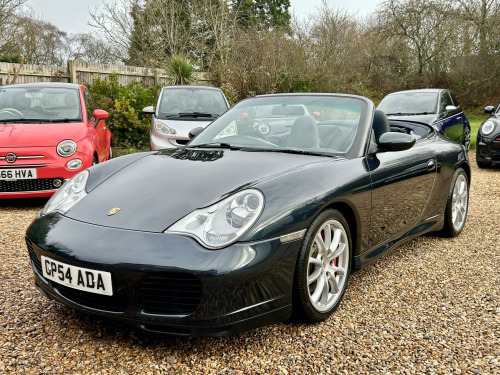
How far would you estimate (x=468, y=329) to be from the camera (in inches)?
104

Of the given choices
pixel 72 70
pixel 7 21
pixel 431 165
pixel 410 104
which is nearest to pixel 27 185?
pixel 431 165

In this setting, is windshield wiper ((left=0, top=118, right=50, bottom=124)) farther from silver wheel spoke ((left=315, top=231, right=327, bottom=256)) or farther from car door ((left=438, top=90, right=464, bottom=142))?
car door ((left=438, top=90, right=464, bottom=142))

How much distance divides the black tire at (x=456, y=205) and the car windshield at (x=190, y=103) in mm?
4921

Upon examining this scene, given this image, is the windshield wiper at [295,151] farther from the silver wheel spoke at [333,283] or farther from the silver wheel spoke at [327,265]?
the silver wheel spoke at [333,283]

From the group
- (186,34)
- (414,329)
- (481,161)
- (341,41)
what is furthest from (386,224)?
(341,41)

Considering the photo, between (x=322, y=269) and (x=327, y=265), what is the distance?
0.17ft

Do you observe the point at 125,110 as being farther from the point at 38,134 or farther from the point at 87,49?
the point at 87,49

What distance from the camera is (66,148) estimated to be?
5.57 m

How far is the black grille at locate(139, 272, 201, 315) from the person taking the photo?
6.91 feet

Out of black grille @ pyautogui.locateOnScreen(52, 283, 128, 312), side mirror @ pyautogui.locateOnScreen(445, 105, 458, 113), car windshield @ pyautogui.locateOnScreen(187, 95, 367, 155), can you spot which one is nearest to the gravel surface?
Answer: black grille @ pyautogui.locateOnScreen(52, 283, 128, 312)

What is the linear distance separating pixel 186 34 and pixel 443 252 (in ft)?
61.0

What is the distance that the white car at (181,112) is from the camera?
25.8ft

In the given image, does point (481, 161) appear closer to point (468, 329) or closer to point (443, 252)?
point (443, 252)

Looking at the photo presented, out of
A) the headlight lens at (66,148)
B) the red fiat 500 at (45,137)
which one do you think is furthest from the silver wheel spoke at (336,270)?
the headlight lens at (66,148)
